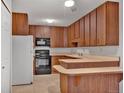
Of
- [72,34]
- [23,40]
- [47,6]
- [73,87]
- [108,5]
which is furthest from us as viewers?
[72,34]

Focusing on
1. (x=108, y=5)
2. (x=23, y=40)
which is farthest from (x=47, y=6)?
(x=108, y=5)

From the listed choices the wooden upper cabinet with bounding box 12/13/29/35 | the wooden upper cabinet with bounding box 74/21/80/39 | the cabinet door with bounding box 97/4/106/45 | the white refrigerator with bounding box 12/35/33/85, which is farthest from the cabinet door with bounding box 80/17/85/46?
the wooden upper cabinet with bounding box 12/13/29/35

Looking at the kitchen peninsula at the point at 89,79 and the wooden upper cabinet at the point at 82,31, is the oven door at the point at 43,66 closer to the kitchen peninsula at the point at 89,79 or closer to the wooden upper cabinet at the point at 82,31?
the wooden upper cabinet at the point at 82,31

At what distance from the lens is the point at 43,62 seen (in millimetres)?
6434

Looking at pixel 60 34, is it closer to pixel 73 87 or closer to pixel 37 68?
pixel 37 68

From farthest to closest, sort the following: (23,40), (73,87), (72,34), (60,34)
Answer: (60,34)
(72,34)
(23,40)
(73,87)

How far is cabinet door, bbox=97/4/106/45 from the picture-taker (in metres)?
3.59

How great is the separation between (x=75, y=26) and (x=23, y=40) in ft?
7.44

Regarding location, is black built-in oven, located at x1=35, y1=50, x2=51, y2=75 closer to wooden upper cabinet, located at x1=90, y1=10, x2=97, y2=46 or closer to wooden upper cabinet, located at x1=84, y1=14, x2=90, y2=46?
wooden upper cabinet, located at x1=84, y1=14, x2=90, y2=46

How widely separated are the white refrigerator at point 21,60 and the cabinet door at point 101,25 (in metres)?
2.05

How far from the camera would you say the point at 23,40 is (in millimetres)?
4453

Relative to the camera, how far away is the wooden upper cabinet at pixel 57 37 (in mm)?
6784

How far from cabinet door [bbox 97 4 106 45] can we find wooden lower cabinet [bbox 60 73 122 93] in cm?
111

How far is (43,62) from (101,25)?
3.50 m
